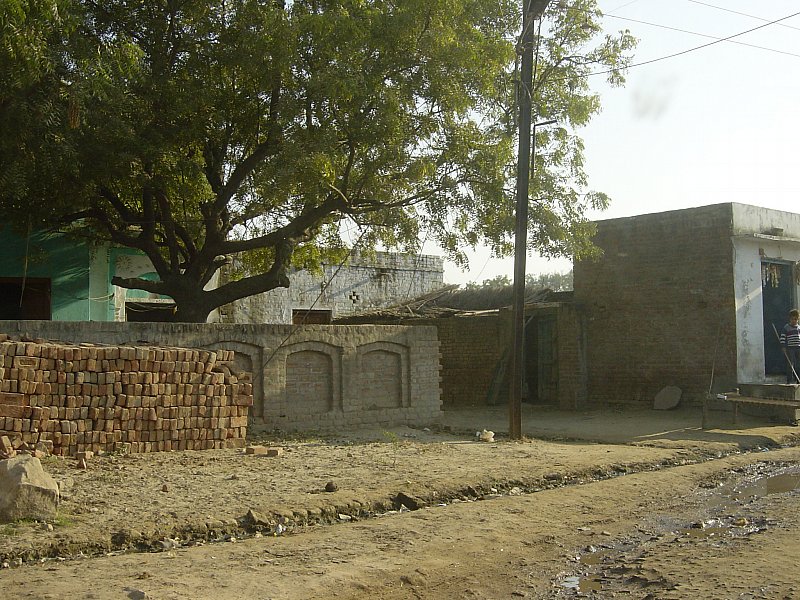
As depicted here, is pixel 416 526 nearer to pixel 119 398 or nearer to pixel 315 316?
pixel 119 398

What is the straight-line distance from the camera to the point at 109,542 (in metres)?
6.63

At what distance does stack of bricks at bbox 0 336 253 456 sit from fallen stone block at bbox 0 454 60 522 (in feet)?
9.35

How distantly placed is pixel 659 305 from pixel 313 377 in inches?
344

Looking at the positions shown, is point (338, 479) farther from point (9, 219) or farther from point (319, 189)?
point (9, 219)

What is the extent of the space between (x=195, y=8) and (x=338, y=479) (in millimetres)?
8963

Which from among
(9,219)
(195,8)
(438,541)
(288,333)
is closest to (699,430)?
(288,333)

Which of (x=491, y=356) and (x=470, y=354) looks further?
(x=470, y=354)

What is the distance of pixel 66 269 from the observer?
1856 cm

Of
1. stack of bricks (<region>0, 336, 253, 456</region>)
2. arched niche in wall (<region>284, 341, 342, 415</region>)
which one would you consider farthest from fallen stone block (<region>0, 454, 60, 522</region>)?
arched niche in wall (<region>284, 341, 342, 415</region>)

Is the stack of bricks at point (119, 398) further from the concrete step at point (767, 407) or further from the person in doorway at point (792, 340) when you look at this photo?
the person in doorway at point (792, 340)

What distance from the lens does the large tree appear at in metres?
12.7

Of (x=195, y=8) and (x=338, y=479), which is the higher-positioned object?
(x=195, y=8)

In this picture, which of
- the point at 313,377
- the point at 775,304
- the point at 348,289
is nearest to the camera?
the point at 313,377

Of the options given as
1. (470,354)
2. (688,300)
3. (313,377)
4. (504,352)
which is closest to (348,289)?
(470,354)
